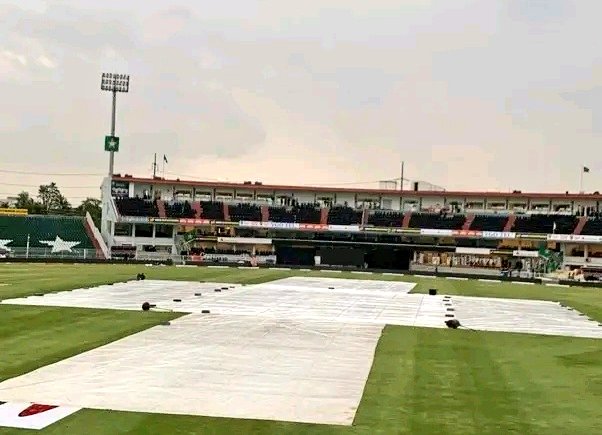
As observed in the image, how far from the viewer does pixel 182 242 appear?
336ft

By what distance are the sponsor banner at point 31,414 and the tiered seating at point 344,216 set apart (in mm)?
95149

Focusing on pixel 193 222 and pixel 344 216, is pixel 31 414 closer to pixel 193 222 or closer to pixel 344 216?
pixel 193 222

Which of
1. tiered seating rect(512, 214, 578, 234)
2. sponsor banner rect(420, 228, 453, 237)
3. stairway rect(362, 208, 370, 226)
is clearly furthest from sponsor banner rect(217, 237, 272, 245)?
tiered seating rect(512, 214, 578, 234)

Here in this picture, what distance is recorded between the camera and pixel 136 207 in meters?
103

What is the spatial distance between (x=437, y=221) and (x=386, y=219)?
755cm

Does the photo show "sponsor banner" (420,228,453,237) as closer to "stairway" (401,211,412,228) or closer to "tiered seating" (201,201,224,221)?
"stairway" (401,211,412,228)

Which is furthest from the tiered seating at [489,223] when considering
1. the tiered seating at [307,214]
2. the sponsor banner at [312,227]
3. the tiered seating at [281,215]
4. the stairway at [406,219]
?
the tiered seating at [281,215]

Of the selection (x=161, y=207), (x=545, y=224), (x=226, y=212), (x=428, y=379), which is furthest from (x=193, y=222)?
(x=428, y=379)

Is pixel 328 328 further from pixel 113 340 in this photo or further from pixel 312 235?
pixel 312 235

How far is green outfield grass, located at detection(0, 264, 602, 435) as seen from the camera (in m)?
10.5

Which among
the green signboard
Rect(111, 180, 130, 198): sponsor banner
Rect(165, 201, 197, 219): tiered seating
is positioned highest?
the green signboard

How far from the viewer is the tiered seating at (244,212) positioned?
4213 inches

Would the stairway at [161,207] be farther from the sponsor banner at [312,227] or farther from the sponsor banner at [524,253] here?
the sponsor banner at [524,253]

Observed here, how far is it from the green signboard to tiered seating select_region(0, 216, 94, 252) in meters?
11.0
